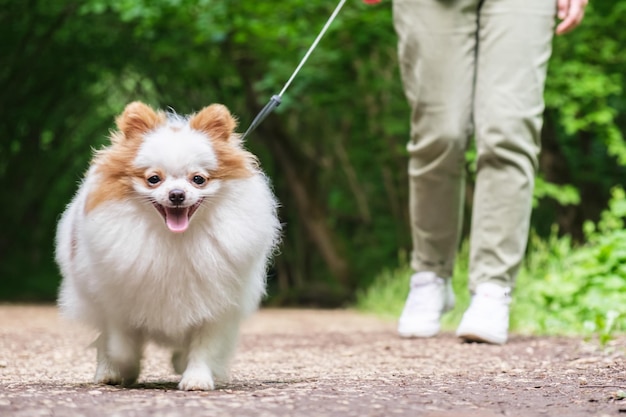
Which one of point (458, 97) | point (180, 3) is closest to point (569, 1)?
point (458, 97)

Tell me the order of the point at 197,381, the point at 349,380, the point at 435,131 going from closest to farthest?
1. the point at 197,381
2. the point at 349,380
3. the point at 435,131

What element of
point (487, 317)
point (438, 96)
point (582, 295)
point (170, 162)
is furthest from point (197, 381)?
point (582, 295)

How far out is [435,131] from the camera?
15.2 feet

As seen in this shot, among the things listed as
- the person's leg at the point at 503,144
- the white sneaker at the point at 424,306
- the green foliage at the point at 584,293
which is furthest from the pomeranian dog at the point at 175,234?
the green foliage at the point at 584,293

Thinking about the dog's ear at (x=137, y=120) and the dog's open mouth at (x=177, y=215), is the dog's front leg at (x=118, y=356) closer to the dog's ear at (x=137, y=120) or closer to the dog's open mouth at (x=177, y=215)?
the dog's open mouth at (x=177, y=215)

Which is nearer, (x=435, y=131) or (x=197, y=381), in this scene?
(x=197, y=381)

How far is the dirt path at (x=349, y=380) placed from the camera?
7.76ft

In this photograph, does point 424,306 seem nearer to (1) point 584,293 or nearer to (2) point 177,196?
(1) point 584,293

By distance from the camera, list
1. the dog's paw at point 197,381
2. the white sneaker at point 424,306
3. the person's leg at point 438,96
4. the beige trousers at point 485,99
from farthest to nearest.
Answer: the white sneaker at point 424,306
the person's leg at point 438,96
the beige trousers at point 485,99
the dog's paw at point 197,381

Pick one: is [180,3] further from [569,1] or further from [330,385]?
[330,385]

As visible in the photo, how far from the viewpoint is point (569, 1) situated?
4516 millimetres

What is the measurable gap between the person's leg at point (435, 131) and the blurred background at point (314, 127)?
0.88 meters

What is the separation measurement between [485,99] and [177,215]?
6.79ft

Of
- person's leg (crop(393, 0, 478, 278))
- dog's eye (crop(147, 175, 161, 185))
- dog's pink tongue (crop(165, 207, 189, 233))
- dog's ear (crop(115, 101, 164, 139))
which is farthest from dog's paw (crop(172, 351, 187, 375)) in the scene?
person's leg (crop(393, 0, 478, 278))
